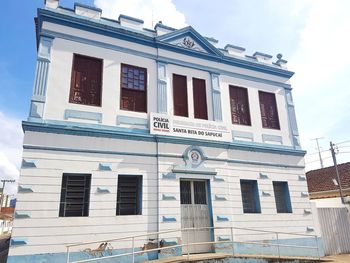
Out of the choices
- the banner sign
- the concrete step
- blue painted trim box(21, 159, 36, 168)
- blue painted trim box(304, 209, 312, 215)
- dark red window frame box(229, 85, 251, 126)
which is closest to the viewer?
the concrete step

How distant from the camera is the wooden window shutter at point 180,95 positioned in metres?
11.1

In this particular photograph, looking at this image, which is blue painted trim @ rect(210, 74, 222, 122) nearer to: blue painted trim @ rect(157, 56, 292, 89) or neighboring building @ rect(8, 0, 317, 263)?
neighboring building @ rect(8, 0, 317, 263)

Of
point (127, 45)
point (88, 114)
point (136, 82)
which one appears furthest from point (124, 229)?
point (127, 45)

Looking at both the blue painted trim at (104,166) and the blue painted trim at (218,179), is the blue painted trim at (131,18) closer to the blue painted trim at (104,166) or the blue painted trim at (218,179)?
the blue painted trim at (104,166)

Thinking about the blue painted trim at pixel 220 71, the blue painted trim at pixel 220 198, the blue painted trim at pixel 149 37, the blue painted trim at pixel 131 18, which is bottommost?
the blue painted trim at pixel 220 198

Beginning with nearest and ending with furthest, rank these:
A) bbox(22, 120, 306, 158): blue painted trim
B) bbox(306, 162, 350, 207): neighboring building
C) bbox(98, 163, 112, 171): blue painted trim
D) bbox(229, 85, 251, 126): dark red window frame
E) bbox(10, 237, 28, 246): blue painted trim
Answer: bbox(10, 237, 28, 246): blue painted trim → bbox(22, 120, 306, 158): blue painted trim → bbox(98, 163, 112, 171): blue painted trim → bbox(229, 85, 251, 126): dark red window frame → bbox(306, 162, 350, 207): neighboring building

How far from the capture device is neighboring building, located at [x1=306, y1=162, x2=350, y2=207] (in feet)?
59.8

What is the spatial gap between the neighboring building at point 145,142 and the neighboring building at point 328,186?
25.4 feet

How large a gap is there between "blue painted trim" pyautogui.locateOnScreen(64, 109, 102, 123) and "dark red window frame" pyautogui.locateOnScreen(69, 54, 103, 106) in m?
0.38

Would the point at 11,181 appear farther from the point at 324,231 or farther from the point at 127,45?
the point at 324,231

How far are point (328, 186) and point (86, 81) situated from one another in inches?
706

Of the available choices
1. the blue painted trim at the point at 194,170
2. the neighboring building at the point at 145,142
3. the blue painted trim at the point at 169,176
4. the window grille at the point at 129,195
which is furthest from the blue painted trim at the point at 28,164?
the blue painted trim at the point at 194,170

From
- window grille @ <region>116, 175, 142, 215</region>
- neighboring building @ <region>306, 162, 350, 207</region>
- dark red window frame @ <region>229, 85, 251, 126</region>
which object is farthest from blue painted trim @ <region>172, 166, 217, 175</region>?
neighboring building @ <region>306, 162, 350, 207</region>

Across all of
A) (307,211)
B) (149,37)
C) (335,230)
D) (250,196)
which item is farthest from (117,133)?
(335,230)
